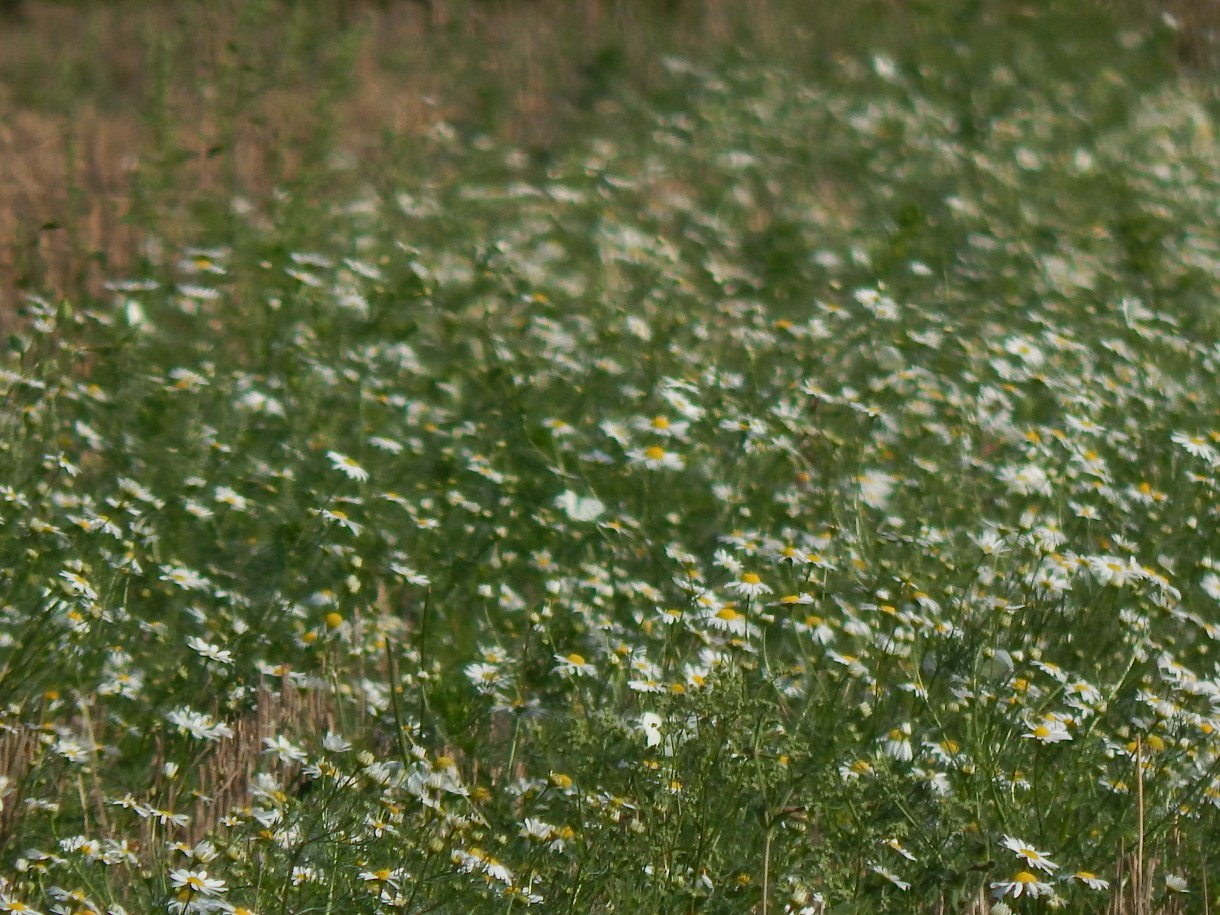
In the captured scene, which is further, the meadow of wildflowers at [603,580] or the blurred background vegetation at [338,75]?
the blurred background vegetation at [338,75]

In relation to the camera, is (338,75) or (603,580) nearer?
(603,580)

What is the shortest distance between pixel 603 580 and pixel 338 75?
3249mm

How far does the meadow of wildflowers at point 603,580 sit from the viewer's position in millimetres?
2775

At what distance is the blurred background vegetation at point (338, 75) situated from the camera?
21.3ft

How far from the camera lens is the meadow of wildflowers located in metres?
2.78

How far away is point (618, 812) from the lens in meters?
2.77

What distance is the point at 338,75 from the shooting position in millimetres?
6367

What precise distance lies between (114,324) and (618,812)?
3385 mm

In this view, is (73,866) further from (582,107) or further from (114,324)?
(582,107)

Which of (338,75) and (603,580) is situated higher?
(338,75)

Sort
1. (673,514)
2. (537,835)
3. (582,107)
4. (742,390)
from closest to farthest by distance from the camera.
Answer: (537,835), (673,514), (742,390), (582,107)

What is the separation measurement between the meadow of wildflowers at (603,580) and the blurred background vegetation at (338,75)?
42 centimetres

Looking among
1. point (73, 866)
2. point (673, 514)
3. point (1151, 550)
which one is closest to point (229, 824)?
point (73, 866)

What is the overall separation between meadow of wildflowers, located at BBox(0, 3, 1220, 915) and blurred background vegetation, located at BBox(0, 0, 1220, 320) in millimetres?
417
